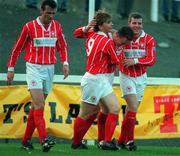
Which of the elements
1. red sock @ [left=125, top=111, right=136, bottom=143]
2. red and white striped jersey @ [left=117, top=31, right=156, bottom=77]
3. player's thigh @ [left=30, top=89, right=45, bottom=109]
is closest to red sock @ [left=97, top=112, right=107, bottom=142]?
red sock @ [left=125, top=111, right=136, bottom=143]

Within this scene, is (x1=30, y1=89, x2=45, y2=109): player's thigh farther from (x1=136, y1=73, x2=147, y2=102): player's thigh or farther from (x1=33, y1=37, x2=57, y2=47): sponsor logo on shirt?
(x1=136, y1=73, x2=147, y2=102): player's thigh

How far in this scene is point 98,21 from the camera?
11.1 metres

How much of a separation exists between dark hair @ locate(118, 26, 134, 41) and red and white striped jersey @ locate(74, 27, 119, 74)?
7.7 inches

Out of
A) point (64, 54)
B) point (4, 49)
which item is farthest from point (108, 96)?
point (4, 49)

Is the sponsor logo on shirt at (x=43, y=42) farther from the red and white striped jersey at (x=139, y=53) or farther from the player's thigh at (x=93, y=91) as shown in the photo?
the red and white striped jersey at (x=139, y=53)

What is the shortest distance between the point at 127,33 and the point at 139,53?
2.12ft

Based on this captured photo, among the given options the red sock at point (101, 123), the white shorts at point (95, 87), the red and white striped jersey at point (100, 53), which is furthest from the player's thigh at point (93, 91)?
the red sock at point (101, 123)

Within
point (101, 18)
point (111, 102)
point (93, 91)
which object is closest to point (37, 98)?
point (93, 91)

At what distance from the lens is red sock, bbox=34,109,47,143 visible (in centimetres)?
1073

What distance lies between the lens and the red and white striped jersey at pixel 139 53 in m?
11.6

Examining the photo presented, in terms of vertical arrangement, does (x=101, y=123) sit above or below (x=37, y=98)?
below

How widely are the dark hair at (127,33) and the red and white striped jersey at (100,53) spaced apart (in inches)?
7.7

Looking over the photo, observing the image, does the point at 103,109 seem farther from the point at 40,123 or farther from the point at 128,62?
the point at 40,123

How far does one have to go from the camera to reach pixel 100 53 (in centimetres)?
1101
